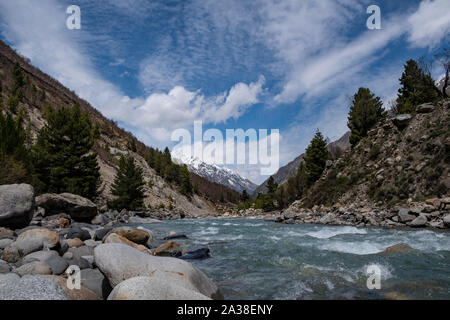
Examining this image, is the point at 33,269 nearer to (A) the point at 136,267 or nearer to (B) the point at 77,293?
(B) the point at 77,293

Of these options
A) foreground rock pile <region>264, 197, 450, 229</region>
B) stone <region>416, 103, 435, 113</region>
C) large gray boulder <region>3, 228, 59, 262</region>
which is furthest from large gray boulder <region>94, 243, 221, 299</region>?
stone <region>416, 103, 435, 113</region>

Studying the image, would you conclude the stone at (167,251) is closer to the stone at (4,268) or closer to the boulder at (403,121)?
the stone at (4,268)

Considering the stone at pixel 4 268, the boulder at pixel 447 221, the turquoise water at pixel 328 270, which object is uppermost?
the stone at pixel 4 268

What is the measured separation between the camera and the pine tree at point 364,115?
36.3m

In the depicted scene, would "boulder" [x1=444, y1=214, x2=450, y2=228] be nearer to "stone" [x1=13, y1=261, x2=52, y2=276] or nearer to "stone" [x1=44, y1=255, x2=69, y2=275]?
"stone" [x1=44, y1=255, x2=69, y2=275]

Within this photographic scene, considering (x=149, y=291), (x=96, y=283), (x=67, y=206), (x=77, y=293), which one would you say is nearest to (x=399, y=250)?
(x=149, y=291)

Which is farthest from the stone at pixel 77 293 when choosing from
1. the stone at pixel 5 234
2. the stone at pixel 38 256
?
the stone at pixel 5 234

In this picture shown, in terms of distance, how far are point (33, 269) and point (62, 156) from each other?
2470 cm

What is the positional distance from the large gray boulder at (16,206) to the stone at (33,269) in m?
6.58

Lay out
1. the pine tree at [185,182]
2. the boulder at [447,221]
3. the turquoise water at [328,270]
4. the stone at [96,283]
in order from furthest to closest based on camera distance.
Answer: the pine tree at [185,182], the boulder at [447,221], the turquoise water at [328,270], the stone at [96,283]

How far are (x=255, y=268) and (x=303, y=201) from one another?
3369 cm

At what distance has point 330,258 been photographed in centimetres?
821
